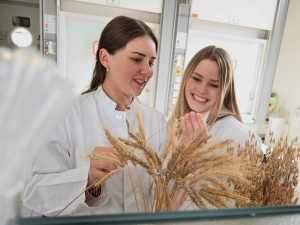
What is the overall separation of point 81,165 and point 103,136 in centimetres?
18

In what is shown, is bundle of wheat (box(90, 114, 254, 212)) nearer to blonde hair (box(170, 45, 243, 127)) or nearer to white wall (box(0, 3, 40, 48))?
blonde hair (box(170, 45, 243, 127))

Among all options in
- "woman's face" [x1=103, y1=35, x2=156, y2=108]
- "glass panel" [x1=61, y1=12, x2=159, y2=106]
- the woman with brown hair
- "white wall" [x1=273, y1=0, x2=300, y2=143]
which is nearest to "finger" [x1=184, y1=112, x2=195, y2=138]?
the woman with brown hair

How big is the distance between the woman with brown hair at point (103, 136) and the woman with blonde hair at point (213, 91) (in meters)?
0.29

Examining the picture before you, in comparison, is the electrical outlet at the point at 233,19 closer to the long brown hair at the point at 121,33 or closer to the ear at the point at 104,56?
the long brown hair at the point at 121,33

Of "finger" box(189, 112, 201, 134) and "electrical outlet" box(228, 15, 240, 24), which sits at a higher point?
"electrical outlet" box(228, 15, 240, 24)

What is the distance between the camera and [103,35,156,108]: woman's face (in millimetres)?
980

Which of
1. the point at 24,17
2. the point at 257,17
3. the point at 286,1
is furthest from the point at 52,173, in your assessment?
the point at 286,1

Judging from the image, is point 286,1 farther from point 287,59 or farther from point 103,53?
point 103,53

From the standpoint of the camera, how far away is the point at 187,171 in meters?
0.41

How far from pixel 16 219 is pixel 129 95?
33.1 inches

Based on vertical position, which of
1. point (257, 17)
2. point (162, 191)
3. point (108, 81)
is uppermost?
point (257, 17)

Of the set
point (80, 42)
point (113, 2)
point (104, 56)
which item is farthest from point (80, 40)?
point (104, 56)

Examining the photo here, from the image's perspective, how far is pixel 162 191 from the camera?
1.37ft

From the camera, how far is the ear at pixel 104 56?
103 centimetres
